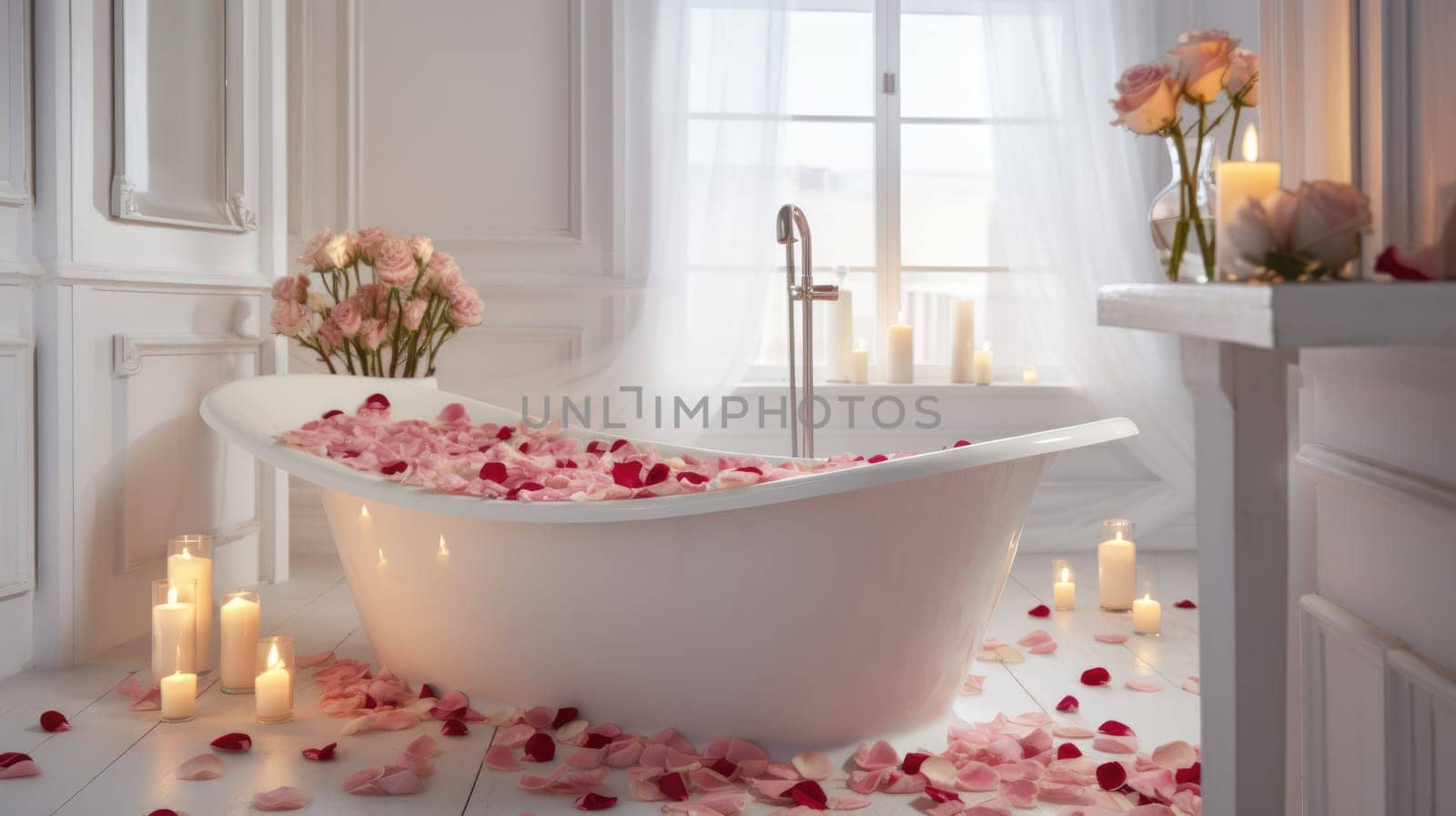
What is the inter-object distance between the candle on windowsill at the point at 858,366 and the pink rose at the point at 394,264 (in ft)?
4.96

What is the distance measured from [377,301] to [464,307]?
22 cm

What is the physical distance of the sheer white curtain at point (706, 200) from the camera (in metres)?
3.69

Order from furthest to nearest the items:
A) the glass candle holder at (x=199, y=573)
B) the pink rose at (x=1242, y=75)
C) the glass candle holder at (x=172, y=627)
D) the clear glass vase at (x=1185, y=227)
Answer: the glass candle holder at (x=199, y=573)
the glass candle holder at (x=172, y=627)
the pink rose at (x=1242, y=75)
the clear glass vase at (x=1185, y=227)

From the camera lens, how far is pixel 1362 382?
3.46 ft

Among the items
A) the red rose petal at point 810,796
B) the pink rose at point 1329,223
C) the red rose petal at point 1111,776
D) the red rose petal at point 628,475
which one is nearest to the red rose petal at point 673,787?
the red rose petal at point 810,796

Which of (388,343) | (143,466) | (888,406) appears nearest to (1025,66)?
(888,406)

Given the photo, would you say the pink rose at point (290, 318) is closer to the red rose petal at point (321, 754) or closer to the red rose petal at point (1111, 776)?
the red rose petal at point (321, 754)

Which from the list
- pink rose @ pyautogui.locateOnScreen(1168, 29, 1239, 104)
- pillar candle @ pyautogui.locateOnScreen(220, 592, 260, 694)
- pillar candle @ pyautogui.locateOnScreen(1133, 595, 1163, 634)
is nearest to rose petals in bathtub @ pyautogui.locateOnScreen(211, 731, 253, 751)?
pillar candle @ pyautogui.locateOnScreen(220, 592, 260, 694)

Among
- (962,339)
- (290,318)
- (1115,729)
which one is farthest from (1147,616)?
(290,318)

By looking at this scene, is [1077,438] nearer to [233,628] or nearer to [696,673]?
[696,673]

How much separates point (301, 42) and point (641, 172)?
1.13 m

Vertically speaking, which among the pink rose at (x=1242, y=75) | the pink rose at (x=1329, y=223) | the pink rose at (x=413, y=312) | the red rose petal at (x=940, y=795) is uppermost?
the pink rose at (x=1242, y=75)

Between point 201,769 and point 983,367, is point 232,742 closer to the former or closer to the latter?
point 201,769

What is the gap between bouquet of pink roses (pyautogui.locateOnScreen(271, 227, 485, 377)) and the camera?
295cm
